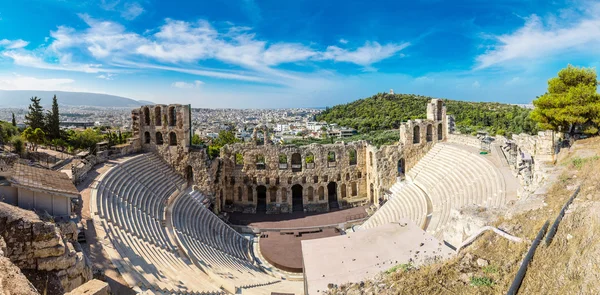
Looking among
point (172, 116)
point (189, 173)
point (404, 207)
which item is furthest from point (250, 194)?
point (404, 207)

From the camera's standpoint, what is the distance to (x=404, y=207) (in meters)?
22.2

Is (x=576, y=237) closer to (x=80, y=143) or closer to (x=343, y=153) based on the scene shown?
(x=343, y=153)

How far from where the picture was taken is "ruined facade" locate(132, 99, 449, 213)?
87.6 feet

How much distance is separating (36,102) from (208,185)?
2299 centimetres

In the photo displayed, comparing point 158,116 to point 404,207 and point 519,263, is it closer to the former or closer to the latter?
point 404,207

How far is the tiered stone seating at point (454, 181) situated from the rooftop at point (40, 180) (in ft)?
49.6

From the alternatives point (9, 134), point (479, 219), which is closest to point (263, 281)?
point (479, 219)

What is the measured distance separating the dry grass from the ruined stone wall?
19.5m

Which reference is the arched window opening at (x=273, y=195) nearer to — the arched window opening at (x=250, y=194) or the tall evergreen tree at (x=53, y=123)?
the arched window opening at (x=250, y=194)

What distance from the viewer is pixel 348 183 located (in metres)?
29.9

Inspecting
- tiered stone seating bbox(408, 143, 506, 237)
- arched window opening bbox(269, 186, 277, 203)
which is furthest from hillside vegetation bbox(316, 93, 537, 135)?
arched window opening bbox(269, 186, 277, 203)

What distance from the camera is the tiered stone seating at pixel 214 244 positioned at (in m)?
15.2

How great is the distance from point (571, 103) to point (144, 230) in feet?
79.7

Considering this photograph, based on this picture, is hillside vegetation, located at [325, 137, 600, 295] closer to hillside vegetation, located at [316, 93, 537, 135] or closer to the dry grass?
the dry grass
